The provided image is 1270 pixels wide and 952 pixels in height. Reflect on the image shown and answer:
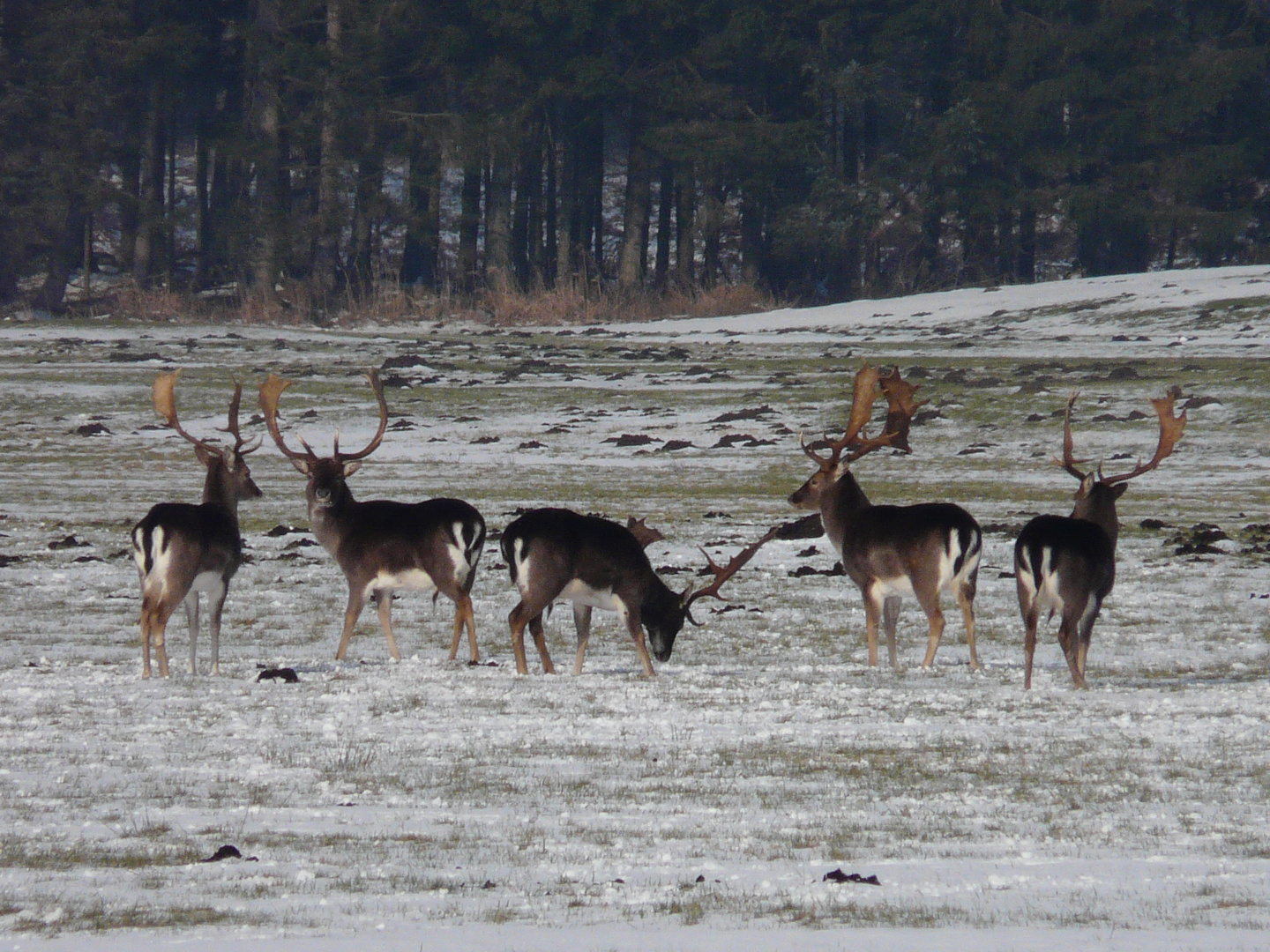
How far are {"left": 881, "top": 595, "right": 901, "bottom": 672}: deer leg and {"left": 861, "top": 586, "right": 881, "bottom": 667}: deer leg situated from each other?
0.06 metres

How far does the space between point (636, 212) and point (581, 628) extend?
2346 inches

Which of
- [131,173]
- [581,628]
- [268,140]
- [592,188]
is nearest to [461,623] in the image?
[581,628]

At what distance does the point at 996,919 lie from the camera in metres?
6.75

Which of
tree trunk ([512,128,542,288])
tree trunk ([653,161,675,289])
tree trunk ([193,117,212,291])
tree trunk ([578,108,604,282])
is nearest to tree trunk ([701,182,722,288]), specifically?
tree trunk ([653,161,675,289])

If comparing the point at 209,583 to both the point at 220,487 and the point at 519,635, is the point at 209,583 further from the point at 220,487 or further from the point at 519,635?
the point at 519,635

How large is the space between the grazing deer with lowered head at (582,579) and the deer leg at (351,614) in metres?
1.30

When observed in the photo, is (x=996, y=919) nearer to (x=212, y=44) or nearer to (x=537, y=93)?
(x=537, y=93)

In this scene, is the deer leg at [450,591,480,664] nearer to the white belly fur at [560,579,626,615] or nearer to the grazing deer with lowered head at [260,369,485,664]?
the grazing deer with lowered head at [260,369,485,664]

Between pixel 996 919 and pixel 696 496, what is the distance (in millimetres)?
21107

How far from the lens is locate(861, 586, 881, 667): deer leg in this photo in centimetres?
1384

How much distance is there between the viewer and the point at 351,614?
14172mm

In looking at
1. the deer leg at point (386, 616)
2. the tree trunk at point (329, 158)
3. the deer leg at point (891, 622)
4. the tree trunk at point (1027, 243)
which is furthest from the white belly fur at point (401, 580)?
the tree trunk at point (1027, 243)

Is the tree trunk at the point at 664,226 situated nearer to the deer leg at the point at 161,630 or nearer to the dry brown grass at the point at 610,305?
the dry brown grass at the point at 610,305

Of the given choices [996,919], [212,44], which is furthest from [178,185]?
[996,919]
